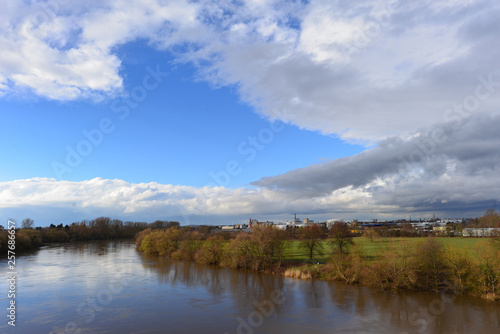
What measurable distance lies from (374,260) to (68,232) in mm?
120913

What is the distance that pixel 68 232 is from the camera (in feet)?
406

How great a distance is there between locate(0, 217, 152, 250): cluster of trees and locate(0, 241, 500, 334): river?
44374 millimetres

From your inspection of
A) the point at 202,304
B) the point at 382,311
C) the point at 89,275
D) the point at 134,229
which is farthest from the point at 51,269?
the point at 134,229

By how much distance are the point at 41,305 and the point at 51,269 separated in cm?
2401

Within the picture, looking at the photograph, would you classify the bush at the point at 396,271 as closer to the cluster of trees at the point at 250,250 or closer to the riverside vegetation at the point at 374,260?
the riverside vegetation at the point at 374,260

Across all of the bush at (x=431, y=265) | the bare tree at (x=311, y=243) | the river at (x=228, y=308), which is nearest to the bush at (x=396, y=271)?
the bush at (x=431, y=265)

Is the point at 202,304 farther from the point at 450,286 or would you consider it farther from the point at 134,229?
the point at 134,229

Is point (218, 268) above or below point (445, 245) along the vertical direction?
below

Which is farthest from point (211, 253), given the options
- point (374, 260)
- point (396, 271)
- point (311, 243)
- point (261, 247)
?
point (396, 271)

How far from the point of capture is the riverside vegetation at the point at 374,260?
30719 millimetres

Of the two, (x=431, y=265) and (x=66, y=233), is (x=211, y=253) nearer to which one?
(x=431, y=265)

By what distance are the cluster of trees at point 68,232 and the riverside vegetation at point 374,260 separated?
4349 centimetres

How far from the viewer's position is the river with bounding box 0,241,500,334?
22.9m

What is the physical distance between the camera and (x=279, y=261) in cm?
4919
